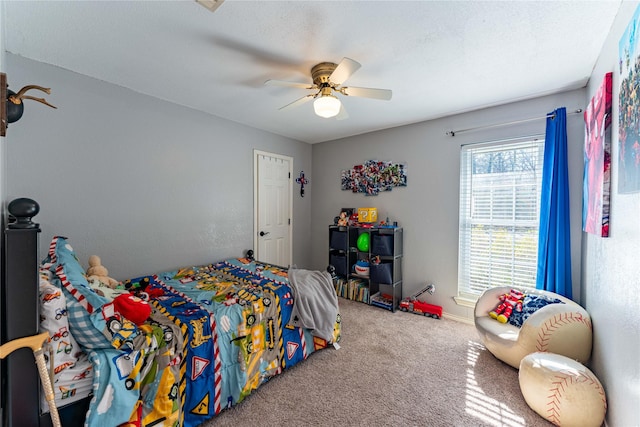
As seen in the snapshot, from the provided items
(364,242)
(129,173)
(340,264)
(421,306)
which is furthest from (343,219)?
(129,173)

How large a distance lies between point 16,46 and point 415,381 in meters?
3.80

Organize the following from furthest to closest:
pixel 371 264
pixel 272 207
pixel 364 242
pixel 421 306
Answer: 1. pixel 272 207
2. pixel 364 242
3. pixel 371 264
4. pixel 421 306

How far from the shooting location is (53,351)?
1.19 metres

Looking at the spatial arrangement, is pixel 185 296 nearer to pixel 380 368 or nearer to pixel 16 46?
pixel 380 368

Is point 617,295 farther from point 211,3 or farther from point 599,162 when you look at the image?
point 211,3

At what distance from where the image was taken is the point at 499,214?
9.48ft

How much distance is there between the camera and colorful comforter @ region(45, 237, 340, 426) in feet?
4.20

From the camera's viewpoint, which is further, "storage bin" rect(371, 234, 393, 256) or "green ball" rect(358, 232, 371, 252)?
"green ball" rect(358, 232, 371, 252)

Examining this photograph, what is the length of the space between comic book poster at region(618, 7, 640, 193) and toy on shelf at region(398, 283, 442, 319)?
2.27 metres

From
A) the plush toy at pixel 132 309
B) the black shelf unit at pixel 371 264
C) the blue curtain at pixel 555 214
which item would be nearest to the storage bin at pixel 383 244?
the black shelf unit at pixel 371 264

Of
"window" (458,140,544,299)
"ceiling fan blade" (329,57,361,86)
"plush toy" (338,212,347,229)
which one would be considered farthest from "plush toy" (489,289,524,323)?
"ceiling fan blade" (329,57,361,86)

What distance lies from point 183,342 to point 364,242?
263cm

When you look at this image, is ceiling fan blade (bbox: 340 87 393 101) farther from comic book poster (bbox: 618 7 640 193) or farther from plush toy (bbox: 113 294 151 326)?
plush toy (bbox: 113 294 151 326)

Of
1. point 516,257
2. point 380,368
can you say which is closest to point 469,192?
point 516,257
